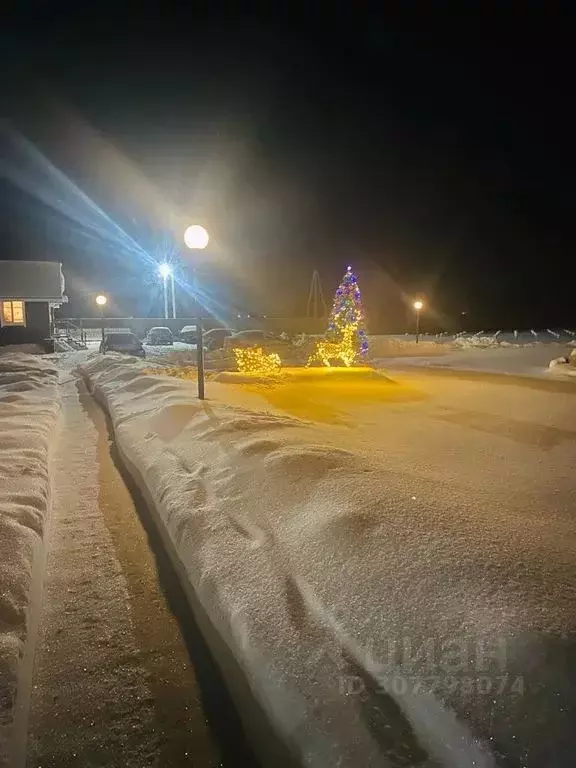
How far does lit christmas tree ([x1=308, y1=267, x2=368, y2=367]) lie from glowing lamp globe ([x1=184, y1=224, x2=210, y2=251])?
33.9 ft

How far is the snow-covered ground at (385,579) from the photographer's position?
2523mm

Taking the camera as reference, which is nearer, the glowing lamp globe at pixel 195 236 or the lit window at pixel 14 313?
the glowing lamp globe at pixel 195 236

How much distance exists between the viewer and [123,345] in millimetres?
28719

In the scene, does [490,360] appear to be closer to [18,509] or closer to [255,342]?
[255,342]

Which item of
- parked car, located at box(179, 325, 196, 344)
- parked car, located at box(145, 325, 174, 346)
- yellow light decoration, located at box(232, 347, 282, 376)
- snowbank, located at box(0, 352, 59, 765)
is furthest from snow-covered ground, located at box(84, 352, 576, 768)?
parked car, located at box(179, 325, 196, 344)

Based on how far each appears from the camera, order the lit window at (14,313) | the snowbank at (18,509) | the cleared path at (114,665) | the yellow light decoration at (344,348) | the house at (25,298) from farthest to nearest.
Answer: the lit window at (14,313), the house at (25,298), the yellow light decoration at (344,348), the snowbank at (18,509), the cleared path at (114,665)

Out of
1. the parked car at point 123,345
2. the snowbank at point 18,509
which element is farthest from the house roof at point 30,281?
the snowbank at point 18,509

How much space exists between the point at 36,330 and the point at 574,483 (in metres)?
35.0

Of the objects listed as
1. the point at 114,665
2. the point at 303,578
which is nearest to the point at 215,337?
the point at 303,578

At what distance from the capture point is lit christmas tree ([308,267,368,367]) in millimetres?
19672

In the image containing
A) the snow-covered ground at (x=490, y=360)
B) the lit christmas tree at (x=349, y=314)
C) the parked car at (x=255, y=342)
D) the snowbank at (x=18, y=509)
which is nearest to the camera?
the snowbank at (x=18, y=509)

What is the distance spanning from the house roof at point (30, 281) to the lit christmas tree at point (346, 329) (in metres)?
23.6

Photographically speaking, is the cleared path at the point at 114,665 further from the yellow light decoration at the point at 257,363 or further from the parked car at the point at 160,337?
the parked car at the point at 160,337

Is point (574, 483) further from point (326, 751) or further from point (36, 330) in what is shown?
point (36, 330)
